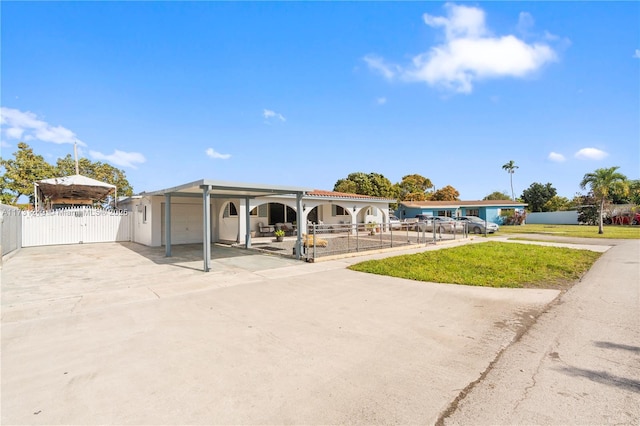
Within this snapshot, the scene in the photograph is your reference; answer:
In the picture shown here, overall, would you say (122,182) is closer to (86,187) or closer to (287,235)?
(86,187)

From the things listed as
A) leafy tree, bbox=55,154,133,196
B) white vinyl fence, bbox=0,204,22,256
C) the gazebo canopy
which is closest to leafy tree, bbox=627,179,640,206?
the gazebo canopy

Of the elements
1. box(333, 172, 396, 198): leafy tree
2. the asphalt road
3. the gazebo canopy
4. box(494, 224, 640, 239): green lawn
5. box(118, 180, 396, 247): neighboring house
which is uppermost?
box(333, 172, 396, 198): leafy tree

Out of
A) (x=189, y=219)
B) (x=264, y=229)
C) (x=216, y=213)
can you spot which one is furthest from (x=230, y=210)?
(x=264, y=229)

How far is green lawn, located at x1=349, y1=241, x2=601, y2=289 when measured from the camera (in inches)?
318

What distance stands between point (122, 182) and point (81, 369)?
36012 mm

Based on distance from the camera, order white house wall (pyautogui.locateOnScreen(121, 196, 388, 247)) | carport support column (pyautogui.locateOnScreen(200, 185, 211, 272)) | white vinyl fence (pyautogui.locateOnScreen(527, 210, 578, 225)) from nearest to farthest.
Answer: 1. carport support column (pyautogui.locateOnScreen(200, 185, 211, 272))
2. white house wall (pyautogui.locateOnScreen(121, 196, 388, 247))
3. white vinyl fence (pyautogui.locateOnScreen(527, 210, 578, 225))

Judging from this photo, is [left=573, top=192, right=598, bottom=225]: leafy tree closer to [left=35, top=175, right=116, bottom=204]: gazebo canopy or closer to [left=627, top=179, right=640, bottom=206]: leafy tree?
[left=627, top=179, right=640, bottom=206]: leafy tree

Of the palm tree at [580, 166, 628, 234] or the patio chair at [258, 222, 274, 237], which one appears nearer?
the patio chair at [258, 222, 274, 237]

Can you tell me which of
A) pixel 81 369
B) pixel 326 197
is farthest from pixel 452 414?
pixel 326 197

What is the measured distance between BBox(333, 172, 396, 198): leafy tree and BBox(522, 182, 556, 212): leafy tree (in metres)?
24.9

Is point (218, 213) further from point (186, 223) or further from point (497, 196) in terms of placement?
point (497, 196)

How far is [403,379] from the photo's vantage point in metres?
3.17

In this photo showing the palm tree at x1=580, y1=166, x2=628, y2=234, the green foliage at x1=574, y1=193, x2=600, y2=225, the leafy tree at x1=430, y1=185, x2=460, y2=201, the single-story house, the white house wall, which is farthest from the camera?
the leafy tree at x1=430, y1=185, x2=460, y2=201

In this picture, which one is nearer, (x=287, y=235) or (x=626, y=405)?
(x=626, y=405)
